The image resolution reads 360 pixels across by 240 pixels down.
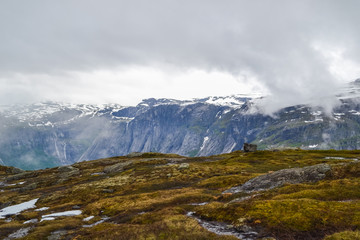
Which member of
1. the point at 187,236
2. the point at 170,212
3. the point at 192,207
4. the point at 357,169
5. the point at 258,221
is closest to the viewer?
the point at 187,236

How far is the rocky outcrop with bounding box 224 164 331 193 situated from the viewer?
43.5m

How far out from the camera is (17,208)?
63.8 meters

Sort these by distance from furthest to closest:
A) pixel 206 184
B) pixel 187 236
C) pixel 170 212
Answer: pixel 206 184 → pixel 170 212 → pixel 187 236

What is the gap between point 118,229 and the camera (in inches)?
1159

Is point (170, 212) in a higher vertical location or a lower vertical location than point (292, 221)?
lower

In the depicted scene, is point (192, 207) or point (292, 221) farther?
point (192, 207)

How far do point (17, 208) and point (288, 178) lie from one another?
67246mm

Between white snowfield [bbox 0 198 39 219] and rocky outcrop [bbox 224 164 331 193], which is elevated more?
rocky outcrop [bbox 224 164 331 193]

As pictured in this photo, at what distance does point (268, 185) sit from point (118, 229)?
1129 inches

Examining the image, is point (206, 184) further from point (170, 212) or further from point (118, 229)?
point (118, 229)

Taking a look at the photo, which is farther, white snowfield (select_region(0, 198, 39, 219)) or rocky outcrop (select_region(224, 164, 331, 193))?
white snowfield (select_region(0, 198, 39, 219))

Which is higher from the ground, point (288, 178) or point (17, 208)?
point (288, 178)

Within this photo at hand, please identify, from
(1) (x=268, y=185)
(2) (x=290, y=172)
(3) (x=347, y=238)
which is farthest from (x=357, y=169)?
(3) (x=347, y=238)

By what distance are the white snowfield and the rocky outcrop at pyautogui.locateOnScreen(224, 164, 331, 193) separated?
54.7 m
